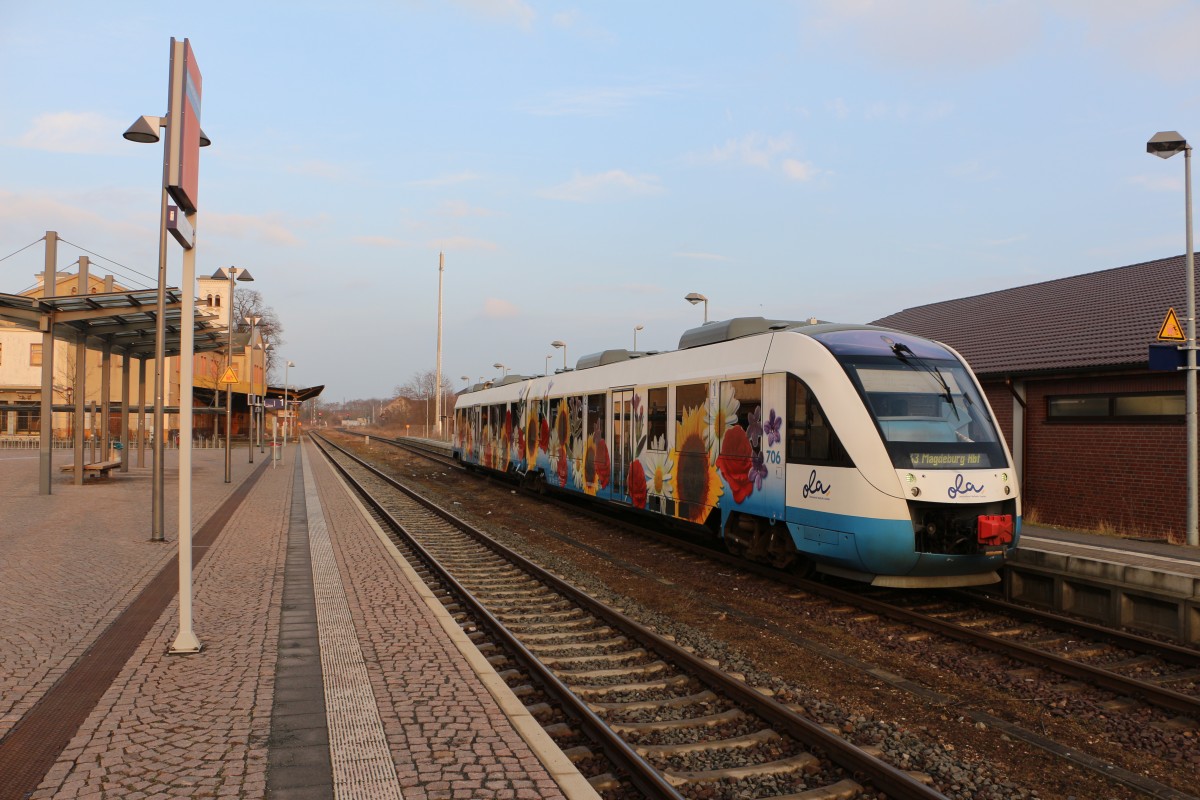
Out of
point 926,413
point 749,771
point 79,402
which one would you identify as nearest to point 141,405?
point 79,402

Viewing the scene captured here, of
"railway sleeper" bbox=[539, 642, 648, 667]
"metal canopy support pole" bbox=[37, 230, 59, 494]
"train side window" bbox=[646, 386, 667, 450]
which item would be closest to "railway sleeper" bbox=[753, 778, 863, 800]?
"railway sleeper" bbox=[539, 642, 648, 667]

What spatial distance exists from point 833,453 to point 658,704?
3.82 m

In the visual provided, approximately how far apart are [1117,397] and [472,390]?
19.1 meters

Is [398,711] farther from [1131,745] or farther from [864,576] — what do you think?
[864,576]

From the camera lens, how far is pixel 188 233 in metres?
6.60

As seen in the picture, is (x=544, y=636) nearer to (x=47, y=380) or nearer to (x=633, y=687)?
(x=633, y=687)

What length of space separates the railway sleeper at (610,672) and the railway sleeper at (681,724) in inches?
38.9

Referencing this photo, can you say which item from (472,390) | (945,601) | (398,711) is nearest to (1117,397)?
(945,601)

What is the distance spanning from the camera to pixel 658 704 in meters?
5.64

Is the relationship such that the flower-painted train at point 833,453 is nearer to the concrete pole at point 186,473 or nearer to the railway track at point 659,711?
the railway track at point 659,711

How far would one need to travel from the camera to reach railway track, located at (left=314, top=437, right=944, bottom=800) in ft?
14.4

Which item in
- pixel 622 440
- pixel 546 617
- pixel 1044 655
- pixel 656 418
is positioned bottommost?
pixel 546 617

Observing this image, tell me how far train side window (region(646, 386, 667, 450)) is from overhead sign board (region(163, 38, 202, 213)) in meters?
7.61

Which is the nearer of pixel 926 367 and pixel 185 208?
pixel 185 208
